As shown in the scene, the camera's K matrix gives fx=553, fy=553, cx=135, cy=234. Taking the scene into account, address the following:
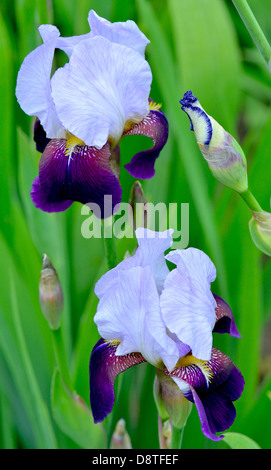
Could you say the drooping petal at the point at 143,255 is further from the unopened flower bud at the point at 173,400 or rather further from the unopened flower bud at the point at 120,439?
the unopened flower bud at the point at 120,439

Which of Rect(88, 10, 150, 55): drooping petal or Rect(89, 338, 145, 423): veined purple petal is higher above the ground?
Rect(88, 10, 150, 55): drooping petal

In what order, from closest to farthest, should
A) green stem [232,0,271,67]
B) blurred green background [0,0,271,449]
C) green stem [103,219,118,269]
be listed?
1. green stem [232,0,271,67]
2. green stem [103,219,118,269]
3. blurred green background [0,0,271,449]

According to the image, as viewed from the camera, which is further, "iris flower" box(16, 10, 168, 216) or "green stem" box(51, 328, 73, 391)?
"green stem" box(51, 328, 73, 391)

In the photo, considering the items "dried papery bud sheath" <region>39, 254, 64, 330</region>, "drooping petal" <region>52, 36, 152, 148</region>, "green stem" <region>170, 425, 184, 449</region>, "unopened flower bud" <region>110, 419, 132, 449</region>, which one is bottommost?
"unopened flower bud" <region>110, 419, 132, 449</region>

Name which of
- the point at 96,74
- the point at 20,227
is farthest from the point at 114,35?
the point at 20,227

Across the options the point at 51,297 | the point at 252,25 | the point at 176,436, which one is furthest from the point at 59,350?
the point at 252,25

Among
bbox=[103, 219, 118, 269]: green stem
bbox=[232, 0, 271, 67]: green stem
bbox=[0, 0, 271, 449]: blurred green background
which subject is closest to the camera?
Answer: bbox=[232, 0, 271, 67]: green stem

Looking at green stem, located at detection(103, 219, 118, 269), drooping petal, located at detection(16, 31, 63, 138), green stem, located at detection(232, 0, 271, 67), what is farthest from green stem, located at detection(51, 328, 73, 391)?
green stem, located at detection(232, 0, 271, 67)

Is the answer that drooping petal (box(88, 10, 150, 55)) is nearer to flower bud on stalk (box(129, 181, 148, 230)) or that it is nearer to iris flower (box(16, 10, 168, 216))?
iris flower (box(16, 10, 168, 216))
